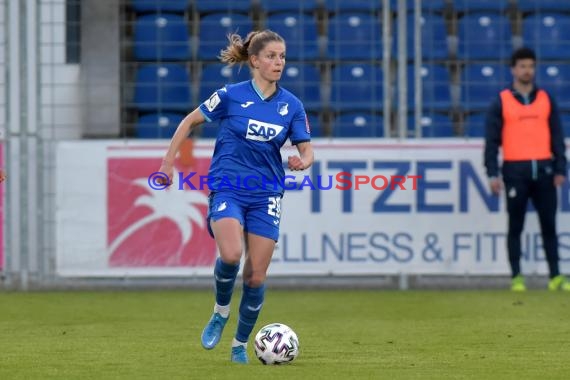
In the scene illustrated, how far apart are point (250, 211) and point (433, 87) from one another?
869 cm

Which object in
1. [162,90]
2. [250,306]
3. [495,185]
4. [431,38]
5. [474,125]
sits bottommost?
[250,306]

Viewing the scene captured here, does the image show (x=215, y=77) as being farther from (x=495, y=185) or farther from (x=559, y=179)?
(x=559, y=179)

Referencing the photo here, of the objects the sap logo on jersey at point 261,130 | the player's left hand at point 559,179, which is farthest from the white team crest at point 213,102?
the player's left hand at point 559,179

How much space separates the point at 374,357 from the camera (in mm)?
7652

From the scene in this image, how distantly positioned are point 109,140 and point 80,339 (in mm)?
4512

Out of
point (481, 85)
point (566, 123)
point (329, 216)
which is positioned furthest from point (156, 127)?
point (566, 123)

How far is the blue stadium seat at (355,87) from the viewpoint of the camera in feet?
51.3

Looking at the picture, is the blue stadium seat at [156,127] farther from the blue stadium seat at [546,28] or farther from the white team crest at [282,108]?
the white team crest at [282,108]

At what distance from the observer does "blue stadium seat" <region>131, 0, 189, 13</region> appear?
51.8ft

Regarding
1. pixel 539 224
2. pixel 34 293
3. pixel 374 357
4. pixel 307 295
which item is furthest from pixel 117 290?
pixel 374 357

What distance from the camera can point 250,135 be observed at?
768cm

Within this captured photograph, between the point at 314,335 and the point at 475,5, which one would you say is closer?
the point at 314,335

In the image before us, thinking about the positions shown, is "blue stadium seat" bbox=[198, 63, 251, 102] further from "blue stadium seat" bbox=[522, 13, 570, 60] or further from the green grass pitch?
"blue stadium seat" bbox=[522, 13, 570, 60]

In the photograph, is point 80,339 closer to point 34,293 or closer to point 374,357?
point 374,357
